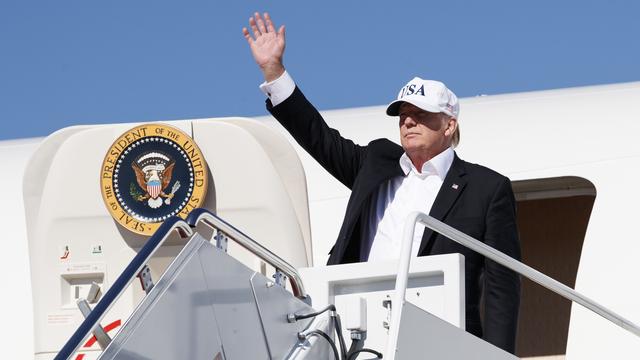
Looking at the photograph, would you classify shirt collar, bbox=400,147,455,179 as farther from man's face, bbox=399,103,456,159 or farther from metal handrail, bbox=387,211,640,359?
metal handrail, bbox=387,211,640,359

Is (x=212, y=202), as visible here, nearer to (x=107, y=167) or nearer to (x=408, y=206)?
(x=107, y=167)

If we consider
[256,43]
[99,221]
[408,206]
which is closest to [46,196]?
[99,221]

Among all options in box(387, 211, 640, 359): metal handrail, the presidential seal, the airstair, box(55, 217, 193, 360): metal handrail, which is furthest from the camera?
the presidential seal

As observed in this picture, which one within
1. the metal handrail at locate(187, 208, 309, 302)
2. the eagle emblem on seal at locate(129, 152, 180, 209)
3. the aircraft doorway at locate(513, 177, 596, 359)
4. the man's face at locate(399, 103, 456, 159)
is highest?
the man's face at locate(399, 103, 456, 159)

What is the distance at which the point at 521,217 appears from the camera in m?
9.59

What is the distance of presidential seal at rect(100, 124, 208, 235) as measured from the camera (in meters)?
7.18

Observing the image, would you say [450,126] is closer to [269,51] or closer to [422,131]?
[422,131]

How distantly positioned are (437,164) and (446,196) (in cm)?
19

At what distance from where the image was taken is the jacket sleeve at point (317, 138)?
5590 millimetres

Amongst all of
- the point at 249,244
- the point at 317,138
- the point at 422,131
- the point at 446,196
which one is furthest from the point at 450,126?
the point at 249,244

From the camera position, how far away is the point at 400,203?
519 centimetres

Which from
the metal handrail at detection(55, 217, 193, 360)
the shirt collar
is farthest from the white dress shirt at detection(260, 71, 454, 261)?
the metal handrail at detection(55, 217, 193, 360)

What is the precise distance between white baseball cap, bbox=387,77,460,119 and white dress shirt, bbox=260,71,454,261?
22cm

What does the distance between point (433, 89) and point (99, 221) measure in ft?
9.53
